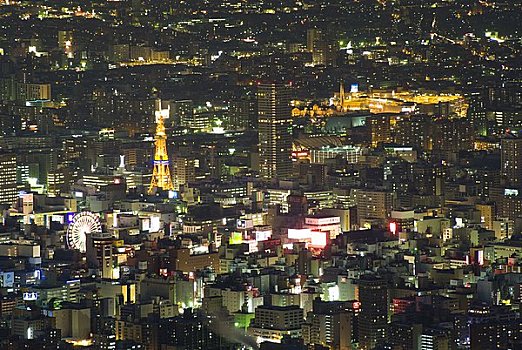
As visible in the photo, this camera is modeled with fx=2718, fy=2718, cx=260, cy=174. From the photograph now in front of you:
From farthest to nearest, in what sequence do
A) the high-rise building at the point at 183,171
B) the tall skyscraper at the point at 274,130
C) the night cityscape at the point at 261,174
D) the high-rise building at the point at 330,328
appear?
the tall skyscraper at the point at 274,130, the high-rise building at the point at 183,171, the night cityscape at the point at 261,174, the high-rise building at the point at 330,328

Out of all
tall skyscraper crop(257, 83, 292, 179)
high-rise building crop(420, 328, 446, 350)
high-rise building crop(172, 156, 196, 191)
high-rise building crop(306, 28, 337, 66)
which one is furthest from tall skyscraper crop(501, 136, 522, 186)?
high-rise building crop(420, 328, 446, 350)

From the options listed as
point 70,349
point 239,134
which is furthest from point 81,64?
point 70,349

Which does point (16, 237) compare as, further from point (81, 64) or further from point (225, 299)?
point (81, 64)

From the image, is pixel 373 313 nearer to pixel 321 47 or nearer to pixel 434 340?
pixel 434 340

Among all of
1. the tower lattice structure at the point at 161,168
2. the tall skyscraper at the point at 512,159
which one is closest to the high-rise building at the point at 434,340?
the tower lattice structure at the point at 161,168

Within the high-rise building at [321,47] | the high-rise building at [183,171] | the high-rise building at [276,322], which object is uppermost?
the high-rise building at [321,47]

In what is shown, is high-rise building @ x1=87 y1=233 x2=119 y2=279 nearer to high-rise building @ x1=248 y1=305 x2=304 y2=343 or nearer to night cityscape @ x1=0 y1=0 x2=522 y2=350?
night cityscape @ x1=0 y1=0 x2=522 y2=350

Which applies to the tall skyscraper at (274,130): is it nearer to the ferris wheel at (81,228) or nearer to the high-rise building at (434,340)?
the ferris wheel at (81,228)
